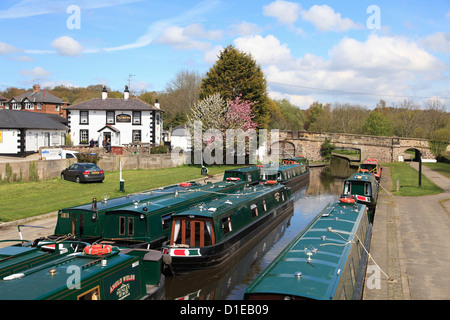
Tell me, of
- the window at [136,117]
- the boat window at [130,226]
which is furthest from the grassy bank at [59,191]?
the window at [136,117]

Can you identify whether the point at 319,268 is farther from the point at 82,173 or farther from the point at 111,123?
the point at 111,123

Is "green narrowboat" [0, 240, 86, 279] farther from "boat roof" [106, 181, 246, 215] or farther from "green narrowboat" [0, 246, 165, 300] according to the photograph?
"boat roof" [106, 181, 246, 215]

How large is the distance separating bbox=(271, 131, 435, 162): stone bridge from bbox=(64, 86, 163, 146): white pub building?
82.5 ft

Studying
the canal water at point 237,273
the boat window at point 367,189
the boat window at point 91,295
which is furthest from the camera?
the boat window at point 367,189

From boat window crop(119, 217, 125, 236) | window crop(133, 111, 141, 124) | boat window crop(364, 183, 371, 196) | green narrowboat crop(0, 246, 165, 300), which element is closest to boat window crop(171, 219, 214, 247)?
boat window crop(119, 217, 125, 236)

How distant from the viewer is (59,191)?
2475 cm

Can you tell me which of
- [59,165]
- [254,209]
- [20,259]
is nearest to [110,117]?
[59,165]

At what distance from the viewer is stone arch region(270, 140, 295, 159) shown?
64.9 m

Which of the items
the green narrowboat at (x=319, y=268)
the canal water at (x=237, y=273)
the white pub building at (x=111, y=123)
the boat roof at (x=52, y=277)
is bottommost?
the canal water at (x=237, y=273)

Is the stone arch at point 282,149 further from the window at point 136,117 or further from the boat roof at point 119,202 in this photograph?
the boat roof at point 119,202

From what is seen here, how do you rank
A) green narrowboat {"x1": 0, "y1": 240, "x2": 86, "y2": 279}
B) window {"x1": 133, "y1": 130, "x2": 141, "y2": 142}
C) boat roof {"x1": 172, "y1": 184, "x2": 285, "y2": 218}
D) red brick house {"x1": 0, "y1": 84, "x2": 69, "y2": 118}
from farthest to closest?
red brick house {"x1": 0, "y1": 84, "x2": 69, "y2": 118} → window {"x1": 133, "y1": 130, "x2": 141, "y2": 142} → boat roof {"x1": 172, "y1": 184, "x2": 285, "y2": 218} → green narrowboat {"x1": 0, "y1": 240, "x2": 86, "y2": 279}

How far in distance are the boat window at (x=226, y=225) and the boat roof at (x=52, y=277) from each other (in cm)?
612

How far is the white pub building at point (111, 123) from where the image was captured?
4578 cm
